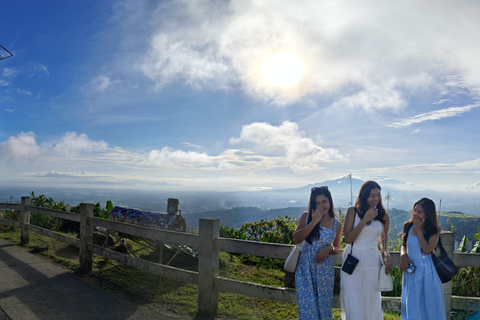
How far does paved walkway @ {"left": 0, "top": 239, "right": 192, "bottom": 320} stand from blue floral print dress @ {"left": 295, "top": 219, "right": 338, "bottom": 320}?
195 cm

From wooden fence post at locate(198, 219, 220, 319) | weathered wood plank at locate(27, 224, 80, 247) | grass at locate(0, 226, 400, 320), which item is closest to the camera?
wooden fence post at locate(198, 219, 220, 319)

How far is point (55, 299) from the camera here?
5.20 meters

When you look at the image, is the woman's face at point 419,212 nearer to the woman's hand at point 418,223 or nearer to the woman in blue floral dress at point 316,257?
the woman's hand at point 418,223

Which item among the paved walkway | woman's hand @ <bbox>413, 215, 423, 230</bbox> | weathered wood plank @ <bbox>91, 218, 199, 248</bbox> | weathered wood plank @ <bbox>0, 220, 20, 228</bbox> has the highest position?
woman's hand @ <bbox>413, 215, 423, 230</bbox>

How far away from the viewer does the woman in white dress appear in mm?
3471

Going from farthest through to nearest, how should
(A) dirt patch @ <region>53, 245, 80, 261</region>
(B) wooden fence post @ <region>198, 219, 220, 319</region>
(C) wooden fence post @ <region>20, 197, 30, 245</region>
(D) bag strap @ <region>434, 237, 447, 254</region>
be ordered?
(C) wooden fence post @ <region>20, 197, 30, 245</region> < (A) dirt patch @ <region>53, 245, 80, 261</region> < (B) wooden fence post @ <region>198, 219, 220, 319</region> < (D) bag strap @ <region>434, 237, 447, 254</region>

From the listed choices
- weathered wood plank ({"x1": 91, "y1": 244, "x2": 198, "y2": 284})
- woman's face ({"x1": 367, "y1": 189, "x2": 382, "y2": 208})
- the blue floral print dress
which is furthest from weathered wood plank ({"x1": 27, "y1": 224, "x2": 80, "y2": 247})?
woman's face ({"x1": 367, "y1": 189, "x2": 382, "y2": 208})

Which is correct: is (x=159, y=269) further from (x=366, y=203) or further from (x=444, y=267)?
(x=444, y=267)

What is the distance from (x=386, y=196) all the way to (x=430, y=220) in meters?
4.63

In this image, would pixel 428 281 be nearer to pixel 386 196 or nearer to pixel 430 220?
pixel 430 220

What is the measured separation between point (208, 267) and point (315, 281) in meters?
1.58

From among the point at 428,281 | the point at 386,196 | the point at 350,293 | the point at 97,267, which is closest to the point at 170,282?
the point at 97,267

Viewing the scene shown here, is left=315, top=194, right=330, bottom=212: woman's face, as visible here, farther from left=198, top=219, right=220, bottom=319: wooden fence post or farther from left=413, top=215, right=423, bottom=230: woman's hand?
left=198, top=219, right=220, bottom=319: wooden fence post

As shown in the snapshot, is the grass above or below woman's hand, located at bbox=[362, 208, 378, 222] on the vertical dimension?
below
